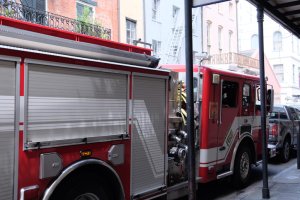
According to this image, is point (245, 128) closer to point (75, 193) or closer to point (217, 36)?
point (75, 193)

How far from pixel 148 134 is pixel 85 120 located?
1.19 meters

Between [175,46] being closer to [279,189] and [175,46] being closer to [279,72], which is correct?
[279,189]

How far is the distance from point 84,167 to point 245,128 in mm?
4873

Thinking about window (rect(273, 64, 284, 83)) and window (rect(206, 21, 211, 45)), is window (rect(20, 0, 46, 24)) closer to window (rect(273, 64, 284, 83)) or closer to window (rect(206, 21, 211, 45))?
window (rect(206, 21, 211, 45))

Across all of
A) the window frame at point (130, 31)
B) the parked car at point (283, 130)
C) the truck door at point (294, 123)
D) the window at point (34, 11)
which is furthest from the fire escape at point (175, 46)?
the parked car at point (283, 130)

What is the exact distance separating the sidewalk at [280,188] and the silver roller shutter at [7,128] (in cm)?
492

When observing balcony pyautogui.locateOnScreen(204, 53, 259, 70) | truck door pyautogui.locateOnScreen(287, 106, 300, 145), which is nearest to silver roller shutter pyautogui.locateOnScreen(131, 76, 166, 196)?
truck door pyautogui.locateOnScreen(287, 106, 300, 145)

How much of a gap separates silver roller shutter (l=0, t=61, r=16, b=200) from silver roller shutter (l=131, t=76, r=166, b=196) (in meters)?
1.82

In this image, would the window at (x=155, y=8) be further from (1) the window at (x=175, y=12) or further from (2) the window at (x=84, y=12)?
(2) the window at (x=84, y=12)

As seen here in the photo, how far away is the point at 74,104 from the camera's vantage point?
452 cm

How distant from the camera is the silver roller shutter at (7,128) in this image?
375 centimetres

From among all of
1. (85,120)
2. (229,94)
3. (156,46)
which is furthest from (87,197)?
(156,46)

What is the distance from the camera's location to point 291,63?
4484 centimetres

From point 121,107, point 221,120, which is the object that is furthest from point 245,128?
point 121,107
